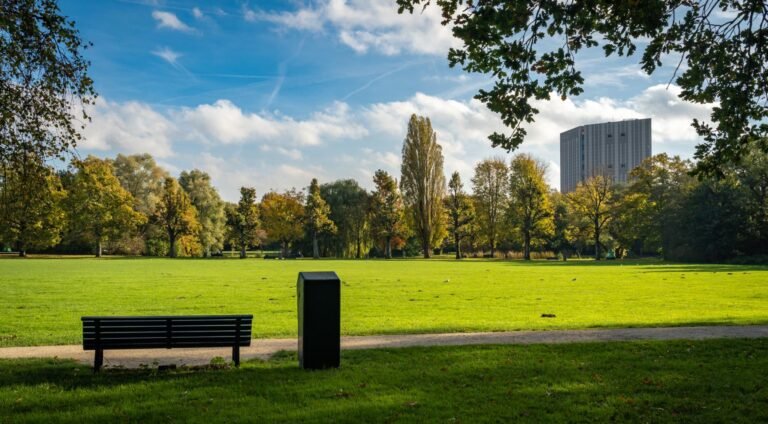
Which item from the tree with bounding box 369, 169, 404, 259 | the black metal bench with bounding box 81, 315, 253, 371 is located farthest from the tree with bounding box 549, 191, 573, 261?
the black metal bench with bounding box 81, 315, 253, 371

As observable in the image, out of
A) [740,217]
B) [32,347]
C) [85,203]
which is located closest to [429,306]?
[32,347]

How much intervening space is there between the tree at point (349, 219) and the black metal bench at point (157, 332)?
266ft

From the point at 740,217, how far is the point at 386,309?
167 ft

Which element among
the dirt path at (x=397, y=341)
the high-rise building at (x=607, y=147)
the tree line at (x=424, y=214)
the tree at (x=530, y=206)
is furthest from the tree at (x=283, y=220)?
the high-rise building at (x=607, y=147)

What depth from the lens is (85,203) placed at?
251 ft

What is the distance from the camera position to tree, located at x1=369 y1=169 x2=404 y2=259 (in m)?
87.7

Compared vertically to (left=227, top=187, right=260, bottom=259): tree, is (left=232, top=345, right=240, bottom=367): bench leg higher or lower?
lower

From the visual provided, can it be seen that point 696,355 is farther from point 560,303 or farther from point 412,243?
point 412,243

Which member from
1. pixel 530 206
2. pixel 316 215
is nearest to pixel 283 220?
pixel 316 215

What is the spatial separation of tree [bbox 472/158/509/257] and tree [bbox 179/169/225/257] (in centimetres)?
4010

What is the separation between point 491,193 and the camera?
279 feet

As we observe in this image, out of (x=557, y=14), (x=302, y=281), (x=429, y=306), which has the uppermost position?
(x=557, y=14)

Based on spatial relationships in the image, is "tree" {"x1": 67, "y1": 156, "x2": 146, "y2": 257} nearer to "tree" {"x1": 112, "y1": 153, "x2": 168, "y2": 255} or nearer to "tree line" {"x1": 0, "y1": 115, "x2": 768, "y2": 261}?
"tree line" {"x1": 0, "y1": 115, "x2": 768, "y2": 261}

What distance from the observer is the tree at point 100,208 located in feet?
251
